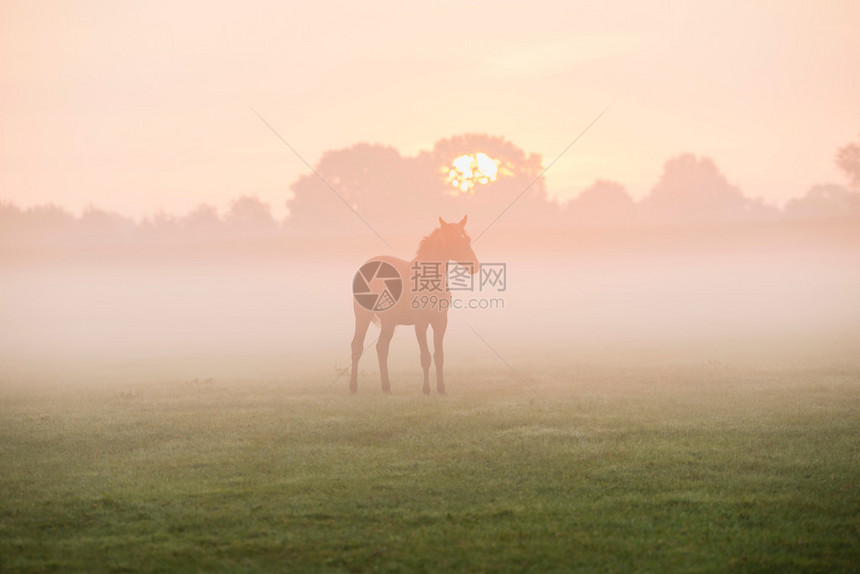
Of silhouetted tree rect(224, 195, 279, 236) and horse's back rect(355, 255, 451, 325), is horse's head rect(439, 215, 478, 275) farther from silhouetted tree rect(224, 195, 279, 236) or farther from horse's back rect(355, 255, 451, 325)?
silhouetted tree rect(224, 195, 279, 236)

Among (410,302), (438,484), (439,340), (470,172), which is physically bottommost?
(438,484)

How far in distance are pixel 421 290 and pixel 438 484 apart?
6.96 meters

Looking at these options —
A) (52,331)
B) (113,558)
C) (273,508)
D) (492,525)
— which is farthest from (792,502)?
(52,331)

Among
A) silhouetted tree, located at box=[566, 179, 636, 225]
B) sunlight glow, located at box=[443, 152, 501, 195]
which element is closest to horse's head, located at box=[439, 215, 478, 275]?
sunlight glow, located at box=[443, 152, 501, 195]

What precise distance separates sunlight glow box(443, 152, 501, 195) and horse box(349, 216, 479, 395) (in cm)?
2956

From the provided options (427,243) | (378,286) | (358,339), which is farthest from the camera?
(358,339)

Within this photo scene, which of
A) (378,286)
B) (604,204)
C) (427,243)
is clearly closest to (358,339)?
(378,286)

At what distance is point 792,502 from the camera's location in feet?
27.4

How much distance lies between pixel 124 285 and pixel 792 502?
54.3 m

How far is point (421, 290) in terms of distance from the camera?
15.6 m

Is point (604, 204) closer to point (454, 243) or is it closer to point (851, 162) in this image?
point (851, 162)

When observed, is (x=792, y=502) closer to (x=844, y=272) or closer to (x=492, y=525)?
(x=492, y=525)

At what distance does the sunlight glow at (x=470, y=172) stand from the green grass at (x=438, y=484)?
32498mm

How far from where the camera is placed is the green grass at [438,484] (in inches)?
276
